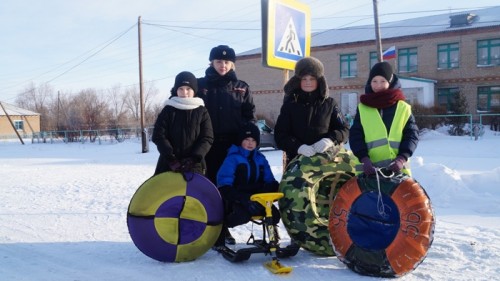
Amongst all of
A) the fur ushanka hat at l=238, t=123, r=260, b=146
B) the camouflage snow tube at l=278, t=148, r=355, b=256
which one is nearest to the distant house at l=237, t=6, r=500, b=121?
the fur ushanka hat at l=238, t=123, r=260, b=146

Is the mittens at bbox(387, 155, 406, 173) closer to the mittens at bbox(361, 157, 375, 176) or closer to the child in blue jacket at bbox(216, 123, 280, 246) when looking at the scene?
the mittens at bbox(361, 157, 375, 176)

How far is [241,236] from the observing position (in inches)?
231

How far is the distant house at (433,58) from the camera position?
1299 inches

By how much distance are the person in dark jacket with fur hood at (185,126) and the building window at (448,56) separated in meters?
33.4

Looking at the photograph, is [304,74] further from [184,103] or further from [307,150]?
[184,103]

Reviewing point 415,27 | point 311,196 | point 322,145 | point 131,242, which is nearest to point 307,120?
point 322,145

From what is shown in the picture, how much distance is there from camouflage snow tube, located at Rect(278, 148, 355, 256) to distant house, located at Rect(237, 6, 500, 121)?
25605 mm

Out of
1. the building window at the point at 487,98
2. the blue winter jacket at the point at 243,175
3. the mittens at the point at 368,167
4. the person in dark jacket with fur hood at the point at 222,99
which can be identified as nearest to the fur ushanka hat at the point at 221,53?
the person in dark jacket with fur hood at the point at 222,99

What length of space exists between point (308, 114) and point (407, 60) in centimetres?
3341

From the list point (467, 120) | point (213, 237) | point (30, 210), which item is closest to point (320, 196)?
point (213, 237)

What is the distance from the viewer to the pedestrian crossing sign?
5.33 meters

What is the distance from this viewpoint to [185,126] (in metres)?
4.93

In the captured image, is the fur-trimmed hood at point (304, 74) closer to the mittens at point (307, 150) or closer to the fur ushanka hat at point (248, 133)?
the fur ushanka hat at point (248, 133)

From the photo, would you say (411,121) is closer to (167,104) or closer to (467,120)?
(167,104)
